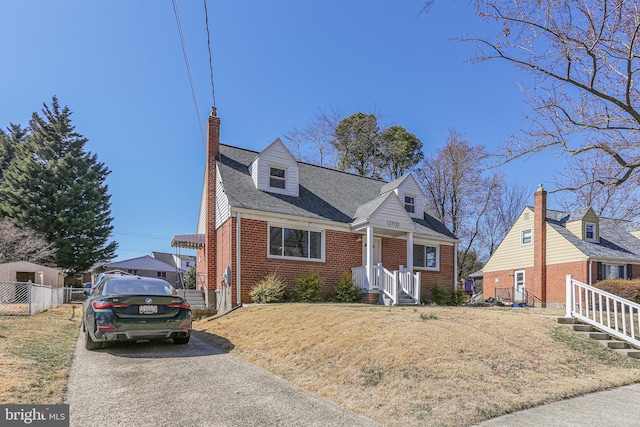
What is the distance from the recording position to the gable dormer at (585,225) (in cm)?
2520

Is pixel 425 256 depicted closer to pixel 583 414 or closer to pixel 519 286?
pixel 519 286

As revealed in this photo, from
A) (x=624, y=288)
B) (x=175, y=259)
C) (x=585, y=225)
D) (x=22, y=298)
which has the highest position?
(x=585, y=225)

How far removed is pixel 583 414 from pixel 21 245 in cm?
3120

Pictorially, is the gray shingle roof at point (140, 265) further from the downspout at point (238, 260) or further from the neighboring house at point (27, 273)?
the downspout at point (238, 260)

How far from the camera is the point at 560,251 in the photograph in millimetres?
24766

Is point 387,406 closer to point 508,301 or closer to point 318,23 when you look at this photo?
point 318,23

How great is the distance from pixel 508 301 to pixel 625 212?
18035 mm

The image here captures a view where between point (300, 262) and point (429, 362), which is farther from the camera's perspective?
point (300, 262)

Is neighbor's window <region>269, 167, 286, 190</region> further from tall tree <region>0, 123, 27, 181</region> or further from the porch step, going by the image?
tall tree <region>0, 123, 27, 181</region>

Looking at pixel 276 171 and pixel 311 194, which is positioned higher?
pixel 276 171

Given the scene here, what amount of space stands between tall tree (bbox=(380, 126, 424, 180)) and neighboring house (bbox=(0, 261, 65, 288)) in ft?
88.5

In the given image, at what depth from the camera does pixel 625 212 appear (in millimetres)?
10242

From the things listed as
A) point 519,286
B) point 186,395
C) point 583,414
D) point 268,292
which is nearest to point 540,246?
point 519,286

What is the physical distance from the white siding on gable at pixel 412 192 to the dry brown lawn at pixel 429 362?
1000 centimetres
